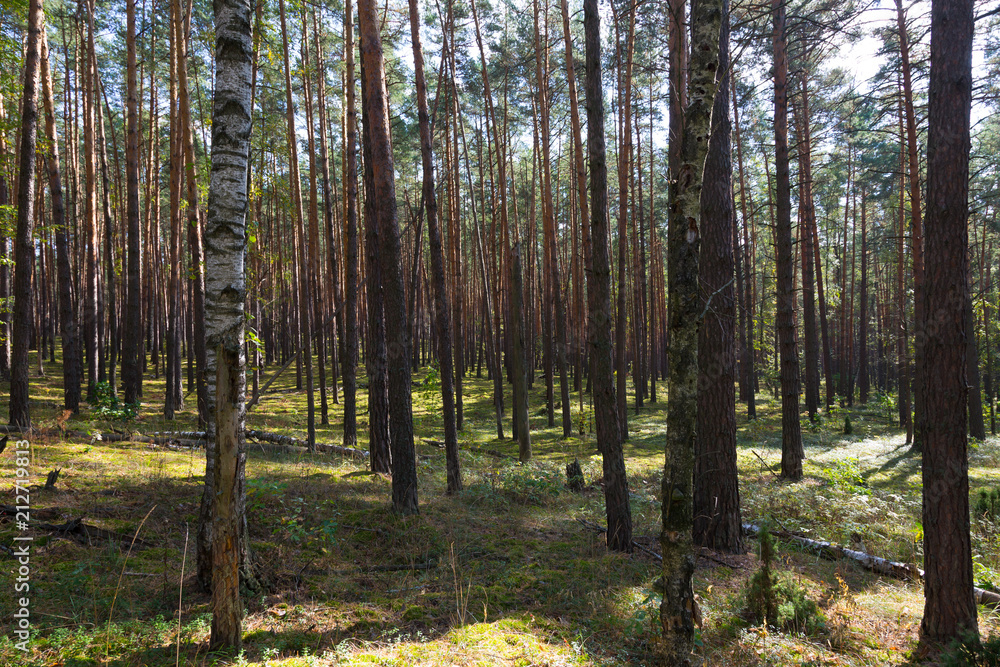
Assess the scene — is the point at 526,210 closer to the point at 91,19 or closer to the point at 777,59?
the point at 777,59

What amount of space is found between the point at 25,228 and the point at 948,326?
1287 cm

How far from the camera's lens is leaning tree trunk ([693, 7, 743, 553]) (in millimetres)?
6266

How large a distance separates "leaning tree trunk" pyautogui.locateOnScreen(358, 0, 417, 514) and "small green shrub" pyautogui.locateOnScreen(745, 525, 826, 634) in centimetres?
421

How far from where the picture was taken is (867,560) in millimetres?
6418

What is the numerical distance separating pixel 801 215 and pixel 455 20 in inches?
536

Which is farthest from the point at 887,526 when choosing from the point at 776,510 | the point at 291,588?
the point at 291,588

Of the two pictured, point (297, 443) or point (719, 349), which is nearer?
point (719, 349)

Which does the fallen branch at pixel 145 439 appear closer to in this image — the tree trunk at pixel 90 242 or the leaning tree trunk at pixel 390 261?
the tree trunk at pixel 90 242

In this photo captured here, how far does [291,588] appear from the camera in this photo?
4.70m

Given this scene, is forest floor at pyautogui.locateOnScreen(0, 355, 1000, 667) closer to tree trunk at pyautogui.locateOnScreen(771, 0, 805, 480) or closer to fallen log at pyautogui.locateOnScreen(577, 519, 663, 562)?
fallen log at pyautogui.locateOnScreen(577, 519, 663, 562)

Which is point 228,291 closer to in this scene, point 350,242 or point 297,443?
point 350,242

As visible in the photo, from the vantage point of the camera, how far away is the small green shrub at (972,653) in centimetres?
369

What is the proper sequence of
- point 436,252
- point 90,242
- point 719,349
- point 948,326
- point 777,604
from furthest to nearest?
1. point 90,242
2. point 436,252
3. point 719,349
4. point 777,604
5. point 948,326

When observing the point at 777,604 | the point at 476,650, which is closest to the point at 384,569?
the point at 476,650
